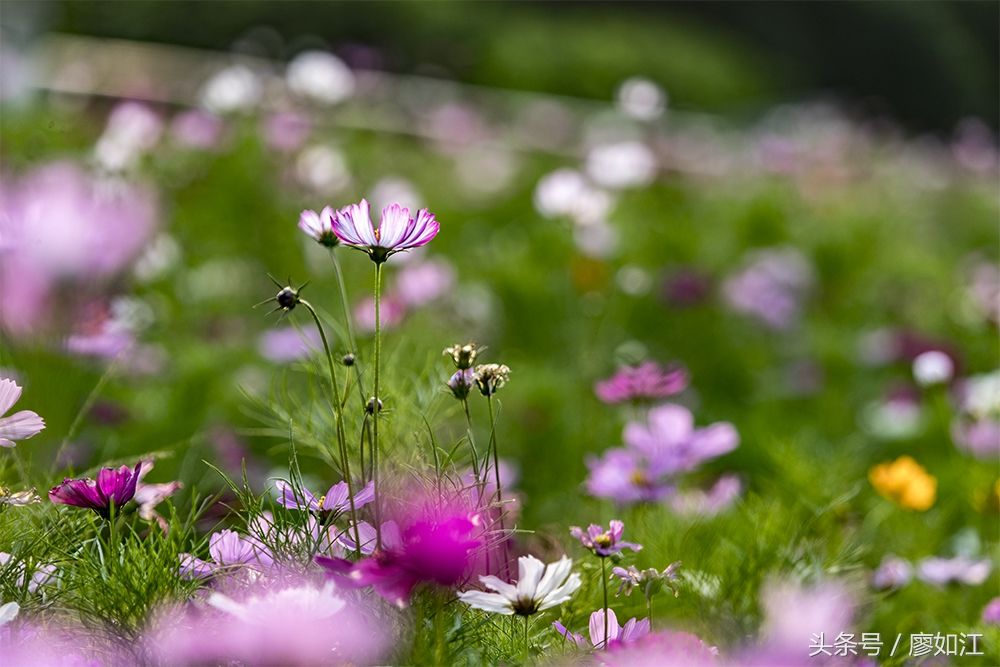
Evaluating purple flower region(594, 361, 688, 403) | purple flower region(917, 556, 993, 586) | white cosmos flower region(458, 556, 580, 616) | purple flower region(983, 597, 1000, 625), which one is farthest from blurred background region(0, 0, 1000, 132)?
white cosmos flower region(458, 556, 580, 616)

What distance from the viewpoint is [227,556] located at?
0.81 m

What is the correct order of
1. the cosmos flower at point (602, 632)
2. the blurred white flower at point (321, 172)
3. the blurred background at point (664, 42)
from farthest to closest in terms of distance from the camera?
1. the blurred background at point (664, 42)
2. the blurred white flower at point (321, 172)
3. the cosmos flower at point (602, 632)

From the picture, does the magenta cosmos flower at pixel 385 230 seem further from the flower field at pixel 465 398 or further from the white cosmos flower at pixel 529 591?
the white cosmos flower at pixel 529 591

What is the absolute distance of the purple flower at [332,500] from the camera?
0.81m

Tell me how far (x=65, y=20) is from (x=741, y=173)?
5664 mm

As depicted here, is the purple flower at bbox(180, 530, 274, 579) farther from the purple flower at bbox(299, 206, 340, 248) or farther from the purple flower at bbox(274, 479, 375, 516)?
the purple flower at bbox(299, 206, 340, 248)

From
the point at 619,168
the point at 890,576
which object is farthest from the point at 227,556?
the point at 619,168

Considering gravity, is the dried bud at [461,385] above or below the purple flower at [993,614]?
above

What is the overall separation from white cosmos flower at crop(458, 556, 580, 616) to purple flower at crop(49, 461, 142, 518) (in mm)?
256

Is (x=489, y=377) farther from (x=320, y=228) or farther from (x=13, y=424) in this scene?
(x=13, y=424)

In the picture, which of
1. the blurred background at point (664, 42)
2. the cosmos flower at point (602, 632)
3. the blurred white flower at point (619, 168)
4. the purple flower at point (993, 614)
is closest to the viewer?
the cosmos flower at point (602, 632)

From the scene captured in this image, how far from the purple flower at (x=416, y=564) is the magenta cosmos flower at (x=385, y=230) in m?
0.19

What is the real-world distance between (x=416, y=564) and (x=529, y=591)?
10cm

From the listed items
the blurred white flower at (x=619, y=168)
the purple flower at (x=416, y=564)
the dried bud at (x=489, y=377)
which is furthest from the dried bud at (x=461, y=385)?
the blurred white flower at (x=619, y=168)
